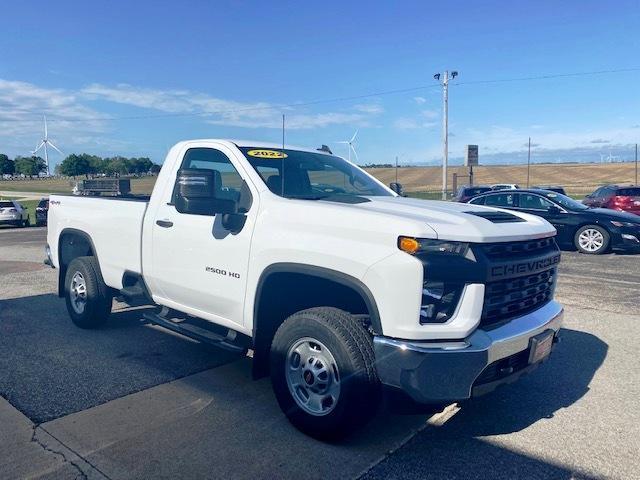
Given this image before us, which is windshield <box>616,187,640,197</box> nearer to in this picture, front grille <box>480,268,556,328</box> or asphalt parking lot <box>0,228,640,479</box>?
asphalt parking lot <box>0,228,640,479</box>

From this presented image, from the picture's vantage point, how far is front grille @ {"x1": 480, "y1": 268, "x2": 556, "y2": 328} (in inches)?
132

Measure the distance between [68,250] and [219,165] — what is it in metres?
2.99

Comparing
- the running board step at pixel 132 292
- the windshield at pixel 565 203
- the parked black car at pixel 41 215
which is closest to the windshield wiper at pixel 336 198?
the running board step at pixel 132 292

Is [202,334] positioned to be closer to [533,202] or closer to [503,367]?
[503,367]

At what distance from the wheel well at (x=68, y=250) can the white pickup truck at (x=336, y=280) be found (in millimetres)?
1669

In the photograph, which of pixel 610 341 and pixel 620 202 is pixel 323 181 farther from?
pixel 620 202

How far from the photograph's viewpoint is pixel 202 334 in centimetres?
450

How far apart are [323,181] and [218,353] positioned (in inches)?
78.8

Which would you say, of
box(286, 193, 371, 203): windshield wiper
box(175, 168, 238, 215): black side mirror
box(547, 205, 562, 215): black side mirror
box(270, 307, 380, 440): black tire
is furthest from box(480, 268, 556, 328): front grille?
box(547, 205, 562, 215): black side mirror

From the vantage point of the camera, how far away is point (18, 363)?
5188 millimetres

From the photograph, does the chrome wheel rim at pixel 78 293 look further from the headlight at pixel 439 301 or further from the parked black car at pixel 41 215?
the parked black car at pixel 41 215

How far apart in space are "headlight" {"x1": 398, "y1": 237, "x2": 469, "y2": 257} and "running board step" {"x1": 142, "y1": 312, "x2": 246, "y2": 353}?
1.70 meters

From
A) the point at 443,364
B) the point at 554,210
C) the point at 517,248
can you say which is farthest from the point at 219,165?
the point at 554,210

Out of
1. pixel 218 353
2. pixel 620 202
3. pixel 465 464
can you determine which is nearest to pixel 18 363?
pixel 218 353
